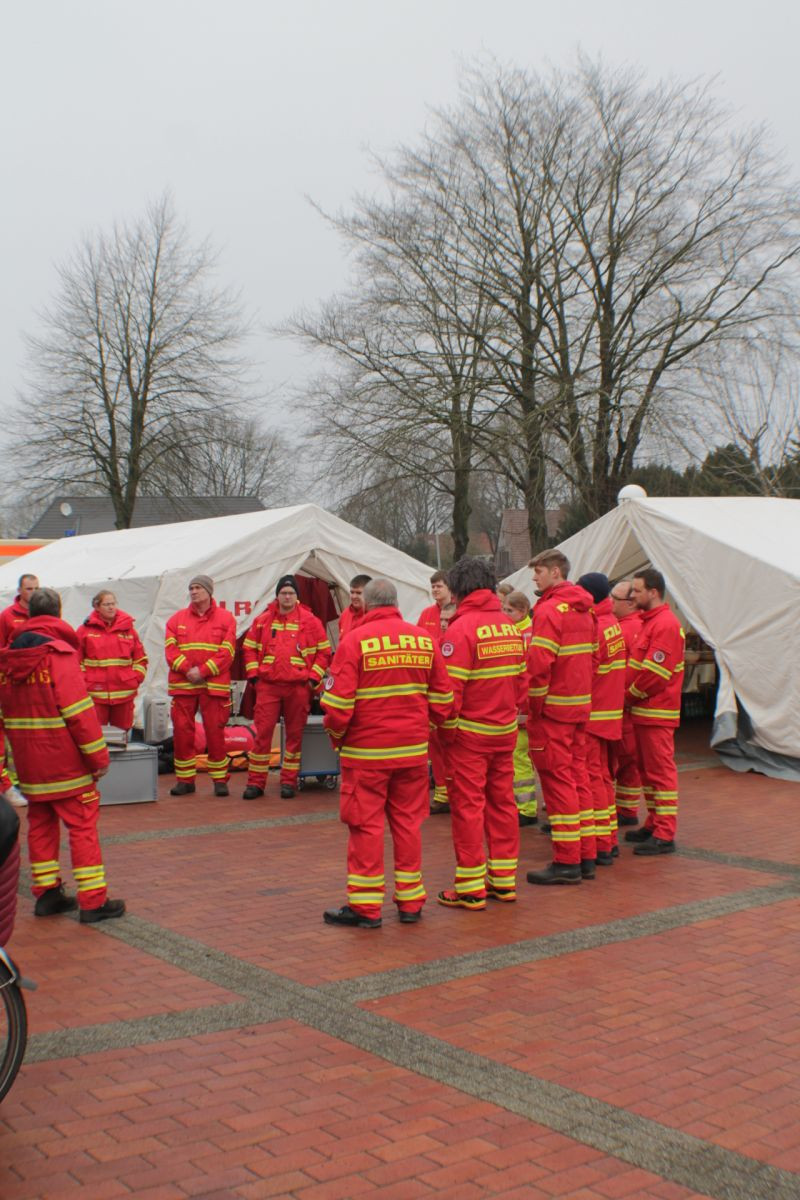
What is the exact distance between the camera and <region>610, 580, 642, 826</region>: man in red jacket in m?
8.94

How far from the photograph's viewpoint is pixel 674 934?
6387mm

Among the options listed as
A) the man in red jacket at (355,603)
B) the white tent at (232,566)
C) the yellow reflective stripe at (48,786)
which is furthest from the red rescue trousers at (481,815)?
the white tent at (232,566)

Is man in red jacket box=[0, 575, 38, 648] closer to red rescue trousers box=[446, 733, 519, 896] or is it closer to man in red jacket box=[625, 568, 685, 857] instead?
red rescue trousers box=[446, 733, 519, 896]

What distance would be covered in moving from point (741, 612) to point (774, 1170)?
9.64 meters

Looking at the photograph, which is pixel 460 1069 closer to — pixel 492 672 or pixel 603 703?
pixel 492 672

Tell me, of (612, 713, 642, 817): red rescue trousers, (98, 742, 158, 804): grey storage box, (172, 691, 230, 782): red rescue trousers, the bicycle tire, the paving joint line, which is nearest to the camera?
the paving joint line

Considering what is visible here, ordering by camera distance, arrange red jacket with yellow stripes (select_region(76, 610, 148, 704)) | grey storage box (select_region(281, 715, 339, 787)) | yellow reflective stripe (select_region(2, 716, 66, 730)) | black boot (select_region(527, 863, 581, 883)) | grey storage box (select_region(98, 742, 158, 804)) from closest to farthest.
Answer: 1. yellow reflective stripe (select_region(2, 716, 66, 730))
2. black boot (select_region(527, 863, 581, 883))
3. grey storage box (select_region(98, 742, 158, 804))
4. grey storage box (select_region(281, 715, 339, 787))
5. red jacket with yellow stripes (select_region(76, 610, 148, 704))

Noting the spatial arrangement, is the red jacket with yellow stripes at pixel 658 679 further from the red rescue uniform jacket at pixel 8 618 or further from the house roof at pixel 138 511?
the house roof at pixel 138 511

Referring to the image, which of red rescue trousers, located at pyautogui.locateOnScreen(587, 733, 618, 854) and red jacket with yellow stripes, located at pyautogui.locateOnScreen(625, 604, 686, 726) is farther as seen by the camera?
red jacket with yellow stripes, located at pyautogui.locateOnScreen(625, 604, 686, 726)

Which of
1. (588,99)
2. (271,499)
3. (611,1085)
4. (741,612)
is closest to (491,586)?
(611,1085)

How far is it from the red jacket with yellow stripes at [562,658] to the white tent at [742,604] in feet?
18.3

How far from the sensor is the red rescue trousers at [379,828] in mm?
6320

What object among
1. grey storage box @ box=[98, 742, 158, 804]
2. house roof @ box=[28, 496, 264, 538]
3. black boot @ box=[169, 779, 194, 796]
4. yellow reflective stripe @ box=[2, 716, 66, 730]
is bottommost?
black boot @ box=[169, 779, 194, 796]

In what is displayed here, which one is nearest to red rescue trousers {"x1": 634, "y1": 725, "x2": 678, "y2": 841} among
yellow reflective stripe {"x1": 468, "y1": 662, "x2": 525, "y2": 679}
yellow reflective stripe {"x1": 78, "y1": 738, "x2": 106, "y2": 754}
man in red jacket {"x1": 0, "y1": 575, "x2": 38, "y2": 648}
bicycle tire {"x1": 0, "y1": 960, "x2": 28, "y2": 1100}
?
yellow reflective stripe {"x1": 468, "y1": 662, "x2": 525, "y2": 679}
